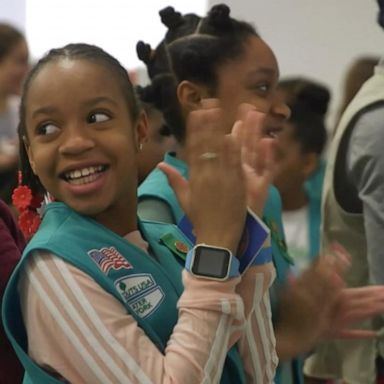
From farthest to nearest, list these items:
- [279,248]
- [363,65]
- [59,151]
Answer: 1. [363,65]
2. [279,248]
3. [59,151]

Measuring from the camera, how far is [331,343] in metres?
1.92

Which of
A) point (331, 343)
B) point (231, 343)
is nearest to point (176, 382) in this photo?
point (231, 343)

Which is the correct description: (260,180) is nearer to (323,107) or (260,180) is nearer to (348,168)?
(348,168)

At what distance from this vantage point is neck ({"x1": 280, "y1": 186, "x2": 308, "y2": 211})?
8.87ft

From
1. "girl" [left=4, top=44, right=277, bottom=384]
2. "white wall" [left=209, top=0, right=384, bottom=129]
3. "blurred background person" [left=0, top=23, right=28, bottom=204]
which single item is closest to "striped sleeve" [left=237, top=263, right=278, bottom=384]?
"girl" [left=4, top=44, right=277, bottom=384]

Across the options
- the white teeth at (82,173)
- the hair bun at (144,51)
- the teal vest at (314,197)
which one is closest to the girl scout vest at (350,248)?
the hair bun at (144,51)

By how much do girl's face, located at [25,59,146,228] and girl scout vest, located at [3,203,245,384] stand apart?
1.3 inches

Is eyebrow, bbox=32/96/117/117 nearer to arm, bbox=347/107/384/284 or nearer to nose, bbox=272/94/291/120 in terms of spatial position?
nose, bbox=272/94/291/120

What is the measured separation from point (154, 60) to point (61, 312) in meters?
0.91

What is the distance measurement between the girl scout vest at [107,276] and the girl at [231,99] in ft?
0.98

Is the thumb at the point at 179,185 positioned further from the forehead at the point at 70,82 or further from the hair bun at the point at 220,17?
the hair bun at the point at 220,17

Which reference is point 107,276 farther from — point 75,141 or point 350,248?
point 350,248

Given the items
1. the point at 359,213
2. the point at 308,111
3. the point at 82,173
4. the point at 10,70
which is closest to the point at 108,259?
the point at 82,173

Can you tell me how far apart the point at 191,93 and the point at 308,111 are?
4.43 feet
